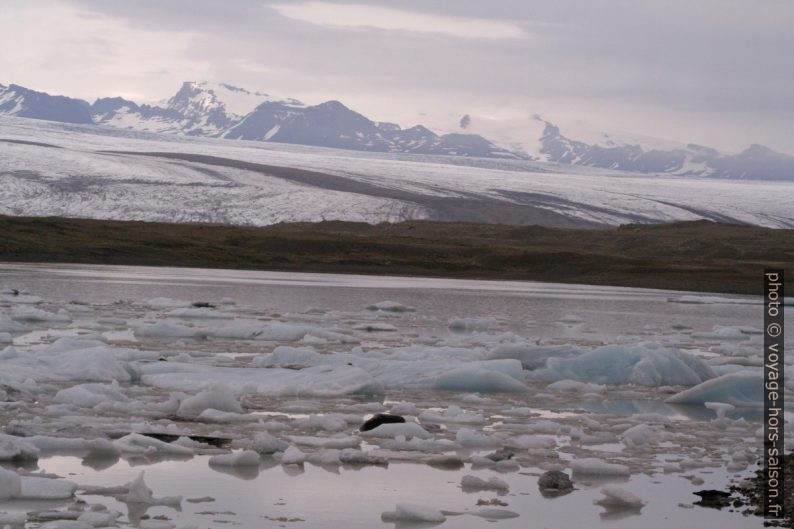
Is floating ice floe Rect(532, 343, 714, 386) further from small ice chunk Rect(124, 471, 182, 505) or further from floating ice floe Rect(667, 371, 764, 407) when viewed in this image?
small ice chunk Rect(124, 471, 182, 505)

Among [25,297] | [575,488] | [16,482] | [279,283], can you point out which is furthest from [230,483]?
[279,283]

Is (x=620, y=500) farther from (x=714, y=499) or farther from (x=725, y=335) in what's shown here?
(x=725, y=335)

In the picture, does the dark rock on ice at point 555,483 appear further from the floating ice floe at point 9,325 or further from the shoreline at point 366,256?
the shoreline at point 366,256

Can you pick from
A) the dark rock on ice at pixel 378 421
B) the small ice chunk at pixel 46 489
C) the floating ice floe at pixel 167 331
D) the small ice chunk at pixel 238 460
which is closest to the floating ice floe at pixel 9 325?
the floating ice floe at pixel 167 331

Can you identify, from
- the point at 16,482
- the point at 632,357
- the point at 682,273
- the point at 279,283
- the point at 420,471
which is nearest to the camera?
the point at 16,482

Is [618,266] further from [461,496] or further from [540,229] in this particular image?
[461,496]

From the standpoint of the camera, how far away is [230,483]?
306 inches

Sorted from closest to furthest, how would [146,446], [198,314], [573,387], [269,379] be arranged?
[146,446] → [269,379] → [573,387] → [198,314]

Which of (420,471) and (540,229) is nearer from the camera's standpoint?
(420,471)

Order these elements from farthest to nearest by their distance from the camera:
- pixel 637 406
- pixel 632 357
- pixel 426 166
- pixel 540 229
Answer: pixel 426 166 < pixel 540 229 < pixel 632 357 < pixel 637 406

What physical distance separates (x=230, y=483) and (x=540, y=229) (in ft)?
176

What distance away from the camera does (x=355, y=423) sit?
10219 millimetres

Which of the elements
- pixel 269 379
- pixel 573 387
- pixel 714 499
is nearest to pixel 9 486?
pixel 714 499

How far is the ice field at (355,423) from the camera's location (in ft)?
23.7
